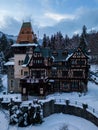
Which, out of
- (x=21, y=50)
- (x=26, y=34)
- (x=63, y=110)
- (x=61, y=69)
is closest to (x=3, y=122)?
(x=63, y=110)

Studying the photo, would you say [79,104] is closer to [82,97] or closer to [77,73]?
[82,97]

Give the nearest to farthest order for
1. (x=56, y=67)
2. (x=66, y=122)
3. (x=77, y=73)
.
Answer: (x=66, y=122) < (x=77, y=73) < (x=56, y=67)

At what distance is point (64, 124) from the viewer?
121 ft

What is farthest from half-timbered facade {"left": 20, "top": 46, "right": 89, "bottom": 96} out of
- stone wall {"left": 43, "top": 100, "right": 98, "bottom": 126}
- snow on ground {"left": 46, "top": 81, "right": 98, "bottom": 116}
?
stone wall {"left": 43, "top": 100, "right": 98, "bottom": 126}

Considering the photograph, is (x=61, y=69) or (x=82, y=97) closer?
(x=82, y=97)

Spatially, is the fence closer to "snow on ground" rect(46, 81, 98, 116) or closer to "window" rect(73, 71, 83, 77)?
"snow on ground" rect(46, 81, 98, 116)

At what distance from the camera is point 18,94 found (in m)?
53.3

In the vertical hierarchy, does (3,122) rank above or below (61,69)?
below

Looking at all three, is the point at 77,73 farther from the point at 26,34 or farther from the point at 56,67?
the point at 26,34

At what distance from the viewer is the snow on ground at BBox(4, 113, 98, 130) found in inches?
1400

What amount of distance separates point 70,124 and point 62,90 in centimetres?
1612

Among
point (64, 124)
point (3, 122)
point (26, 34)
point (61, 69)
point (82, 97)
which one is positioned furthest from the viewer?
point (26, 34)

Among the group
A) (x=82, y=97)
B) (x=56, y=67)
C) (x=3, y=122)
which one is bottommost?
(x=3, y=122)

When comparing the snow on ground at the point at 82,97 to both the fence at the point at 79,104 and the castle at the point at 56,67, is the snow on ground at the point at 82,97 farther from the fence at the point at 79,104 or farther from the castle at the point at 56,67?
the castle at the point at 56,67
